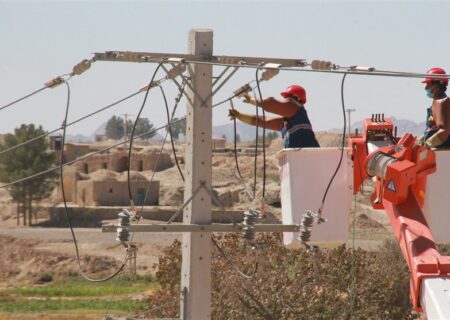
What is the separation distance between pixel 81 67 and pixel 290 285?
14394 mm

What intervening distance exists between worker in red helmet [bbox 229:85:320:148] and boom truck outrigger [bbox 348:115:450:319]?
62 cm

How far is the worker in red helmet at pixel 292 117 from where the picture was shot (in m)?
13.5

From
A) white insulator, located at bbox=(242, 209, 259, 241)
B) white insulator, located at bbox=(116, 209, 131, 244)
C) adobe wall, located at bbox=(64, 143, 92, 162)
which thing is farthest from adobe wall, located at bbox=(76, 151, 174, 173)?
white insulator, located at bbox=(116, 209, 131, 244)

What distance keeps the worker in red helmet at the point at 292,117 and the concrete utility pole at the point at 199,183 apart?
1123 mm

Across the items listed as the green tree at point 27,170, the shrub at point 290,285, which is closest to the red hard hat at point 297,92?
the shrub at point 290,285

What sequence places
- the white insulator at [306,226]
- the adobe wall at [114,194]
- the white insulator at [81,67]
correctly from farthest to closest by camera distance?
the adobe wall at [114,194] → the white insulator at [81,67] → the white insulator at [306,226]

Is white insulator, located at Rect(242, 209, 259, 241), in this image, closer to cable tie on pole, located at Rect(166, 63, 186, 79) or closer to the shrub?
cable tie on pole, located at Rect(166, 63, 186, 79)

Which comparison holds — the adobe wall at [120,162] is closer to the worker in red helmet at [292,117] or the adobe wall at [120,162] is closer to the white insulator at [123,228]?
the worker in red helmet at [292,117]

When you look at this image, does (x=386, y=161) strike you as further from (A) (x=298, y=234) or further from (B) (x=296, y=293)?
(B) (x=296, y=293)

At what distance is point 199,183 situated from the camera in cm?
1247

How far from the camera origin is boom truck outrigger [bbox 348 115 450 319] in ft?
33.2

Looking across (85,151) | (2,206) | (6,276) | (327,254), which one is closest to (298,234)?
(327,254)

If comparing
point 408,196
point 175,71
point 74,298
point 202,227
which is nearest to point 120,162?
point 74,298

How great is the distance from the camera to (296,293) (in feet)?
86.3
